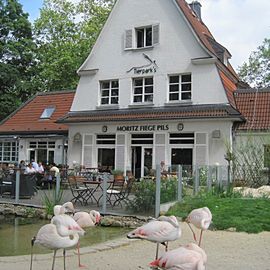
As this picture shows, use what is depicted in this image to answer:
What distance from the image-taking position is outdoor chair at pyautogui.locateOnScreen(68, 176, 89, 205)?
594 inches

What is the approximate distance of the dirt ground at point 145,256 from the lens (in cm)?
727

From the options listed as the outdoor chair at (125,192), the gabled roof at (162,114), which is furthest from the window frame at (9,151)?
the outdoor chair at (125,192)

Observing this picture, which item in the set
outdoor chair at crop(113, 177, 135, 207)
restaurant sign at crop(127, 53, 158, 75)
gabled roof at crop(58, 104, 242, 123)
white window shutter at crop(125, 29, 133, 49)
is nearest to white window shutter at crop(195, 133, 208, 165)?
gabled roof at crop(58, 104, 242, 123)

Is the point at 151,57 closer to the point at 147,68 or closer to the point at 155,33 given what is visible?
the point at 147,68

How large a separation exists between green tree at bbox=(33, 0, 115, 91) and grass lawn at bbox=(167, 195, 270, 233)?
29.0 meters

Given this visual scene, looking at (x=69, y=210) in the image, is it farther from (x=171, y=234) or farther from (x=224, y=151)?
(x=224, y=151)

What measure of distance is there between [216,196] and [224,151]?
27.0 feet

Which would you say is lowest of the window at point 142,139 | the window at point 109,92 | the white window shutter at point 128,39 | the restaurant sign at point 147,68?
the window at point 142,139

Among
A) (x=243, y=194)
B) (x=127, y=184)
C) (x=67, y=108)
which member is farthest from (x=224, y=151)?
(x=67, y=108)

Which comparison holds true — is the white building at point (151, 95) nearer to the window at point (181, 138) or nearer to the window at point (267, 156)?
the window at point (181, 138)

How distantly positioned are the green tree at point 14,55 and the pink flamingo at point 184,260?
36.2 metres

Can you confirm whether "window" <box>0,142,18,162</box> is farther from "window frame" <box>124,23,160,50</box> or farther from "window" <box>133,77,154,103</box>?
"window frame" <box>124,23,160,50</box>

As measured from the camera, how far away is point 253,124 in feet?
78.8

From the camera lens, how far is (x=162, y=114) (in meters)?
24.7
